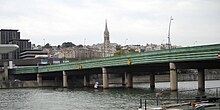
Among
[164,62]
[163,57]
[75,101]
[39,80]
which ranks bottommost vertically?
[75,101]

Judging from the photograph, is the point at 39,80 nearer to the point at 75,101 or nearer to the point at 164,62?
the point at 164,62

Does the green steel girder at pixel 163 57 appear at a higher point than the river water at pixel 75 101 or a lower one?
higher

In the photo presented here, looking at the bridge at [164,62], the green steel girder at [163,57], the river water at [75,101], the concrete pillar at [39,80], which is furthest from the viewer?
the concrete pillar at [39,80]

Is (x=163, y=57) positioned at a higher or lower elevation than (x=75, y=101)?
higher

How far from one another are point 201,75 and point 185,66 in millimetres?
8378

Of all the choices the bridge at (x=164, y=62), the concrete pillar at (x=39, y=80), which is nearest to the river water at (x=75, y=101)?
the bridge at (x=164, y=62)

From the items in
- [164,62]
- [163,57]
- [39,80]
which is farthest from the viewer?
[39,80]

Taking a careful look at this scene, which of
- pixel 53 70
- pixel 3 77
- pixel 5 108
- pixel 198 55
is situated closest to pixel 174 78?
pixel 198 55

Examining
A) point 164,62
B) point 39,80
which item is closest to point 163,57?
point 164,62

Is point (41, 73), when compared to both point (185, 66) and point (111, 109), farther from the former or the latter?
point (111, 109)

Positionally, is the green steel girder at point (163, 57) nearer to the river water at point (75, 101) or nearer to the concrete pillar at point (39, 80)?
the river water at point (75, 101)

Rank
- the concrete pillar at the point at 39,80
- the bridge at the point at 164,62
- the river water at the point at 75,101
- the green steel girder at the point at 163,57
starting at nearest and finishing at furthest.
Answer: the river water at the point at 75,101, the green steel girder at the point at 163,57, the bridge at the point at 164,62, the concrete pillar at the point at 39,80

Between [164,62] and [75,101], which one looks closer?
[75,101]

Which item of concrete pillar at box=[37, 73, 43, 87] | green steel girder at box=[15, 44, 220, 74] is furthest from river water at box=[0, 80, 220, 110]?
concrete pillar at box=[37, 73, 43, 87]
